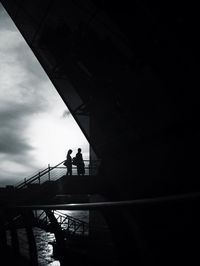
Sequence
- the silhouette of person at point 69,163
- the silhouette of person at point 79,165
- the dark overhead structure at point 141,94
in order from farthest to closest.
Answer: the silhouette of person at point 79,165 → the silhouette of person at point 69,163 → the dark overhead structure at point 141,94

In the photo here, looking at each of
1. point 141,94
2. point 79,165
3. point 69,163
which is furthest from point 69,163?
point 141,94

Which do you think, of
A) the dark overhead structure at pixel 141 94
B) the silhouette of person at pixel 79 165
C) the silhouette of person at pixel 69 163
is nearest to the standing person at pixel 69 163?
the silhouette of person at pixel 69 163

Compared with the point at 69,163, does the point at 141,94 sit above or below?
above

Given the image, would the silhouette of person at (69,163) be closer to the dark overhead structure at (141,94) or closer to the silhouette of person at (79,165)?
the silhouette of person at (79,165)

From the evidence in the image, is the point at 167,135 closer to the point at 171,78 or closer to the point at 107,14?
the point at 171,78

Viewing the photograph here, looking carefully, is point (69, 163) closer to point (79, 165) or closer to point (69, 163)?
point (69, 163)

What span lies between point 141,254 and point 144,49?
9085 mm

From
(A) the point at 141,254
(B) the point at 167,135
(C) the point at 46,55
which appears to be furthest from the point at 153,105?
(A) the point at 141,254

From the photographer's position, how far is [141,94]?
35.5 ft

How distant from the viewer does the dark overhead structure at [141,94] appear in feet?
30.0

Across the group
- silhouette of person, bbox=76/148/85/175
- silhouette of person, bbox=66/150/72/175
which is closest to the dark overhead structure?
silhouette of person, bbox=76/148/85/175

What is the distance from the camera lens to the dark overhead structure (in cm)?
916

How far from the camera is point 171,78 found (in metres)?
9.49

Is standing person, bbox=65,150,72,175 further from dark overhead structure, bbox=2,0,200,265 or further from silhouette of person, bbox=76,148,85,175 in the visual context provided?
dark overhead structure, bbox=2,0,200,265
